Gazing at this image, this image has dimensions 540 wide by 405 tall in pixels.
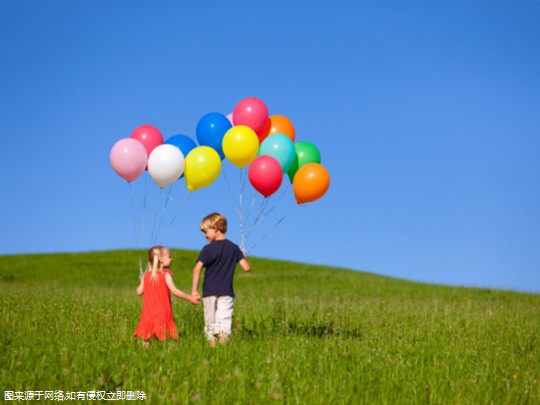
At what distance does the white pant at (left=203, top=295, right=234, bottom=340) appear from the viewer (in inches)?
286

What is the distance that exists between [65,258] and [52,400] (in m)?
25.8

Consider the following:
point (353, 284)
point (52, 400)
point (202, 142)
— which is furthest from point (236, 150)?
point (353, 284)

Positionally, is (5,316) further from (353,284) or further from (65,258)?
(65,258)

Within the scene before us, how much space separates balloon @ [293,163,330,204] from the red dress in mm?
2622

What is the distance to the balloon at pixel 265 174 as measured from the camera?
8.20 m

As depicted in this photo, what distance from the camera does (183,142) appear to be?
29.6ft

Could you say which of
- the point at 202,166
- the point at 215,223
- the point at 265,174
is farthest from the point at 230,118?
the point at 215,223

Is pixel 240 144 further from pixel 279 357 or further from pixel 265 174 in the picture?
pixel 279 357

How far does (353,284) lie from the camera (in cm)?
2341

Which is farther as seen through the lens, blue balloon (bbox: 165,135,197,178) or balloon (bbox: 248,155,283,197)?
blue balloon (bbox: 165,135,197,178)

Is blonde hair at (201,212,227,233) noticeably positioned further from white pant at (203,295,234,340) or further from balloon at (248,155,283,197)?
balloon at (248,155,283,197)

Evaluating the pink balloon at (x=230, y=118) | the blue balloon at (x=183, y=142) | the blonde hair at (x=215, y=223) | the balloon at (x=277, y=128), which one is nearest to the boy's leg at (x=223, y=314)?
the blonde hair at (x=215, y=223)

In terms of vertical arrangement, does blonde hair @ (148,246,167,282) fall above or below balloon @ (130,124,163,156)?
below

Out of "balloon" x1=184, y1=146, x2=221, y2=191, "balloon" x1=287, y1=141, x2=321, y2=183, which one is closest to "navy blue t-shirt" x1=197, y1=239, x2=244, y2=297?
"balloon" x1=184, y1=146, x2=221, y2=191
